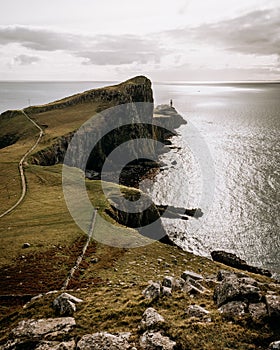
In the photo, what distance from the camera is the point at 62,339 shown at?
21.4m

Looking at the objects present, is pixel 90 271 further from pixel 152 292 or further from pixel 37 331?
pixel 37 331

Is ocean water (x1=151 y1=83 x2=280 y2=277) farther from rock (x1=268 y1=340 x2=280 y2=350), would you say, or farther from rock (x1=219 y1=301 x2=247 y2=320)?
rock (x1=268 y1=340 x2=280 y2=350)

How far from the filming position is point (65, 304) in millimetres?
25266

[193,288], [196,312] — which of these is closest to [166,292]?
[193,288]

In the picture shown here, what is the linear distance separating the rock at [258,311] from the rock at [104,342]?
8.79 m

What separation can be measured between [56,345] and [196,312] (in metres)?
10.2

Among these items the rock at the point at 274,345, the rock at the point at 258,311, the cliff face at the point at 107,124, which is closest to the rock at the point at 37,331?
the rock at the point at 258,311

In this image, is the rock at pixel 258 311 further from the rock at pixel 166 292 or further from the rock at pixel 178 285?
the rock at pixel 178 285

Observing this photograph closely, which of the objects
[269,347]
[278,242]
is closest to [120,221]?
[278,242]

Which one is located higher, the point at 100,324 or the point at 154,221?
the point at 100,324

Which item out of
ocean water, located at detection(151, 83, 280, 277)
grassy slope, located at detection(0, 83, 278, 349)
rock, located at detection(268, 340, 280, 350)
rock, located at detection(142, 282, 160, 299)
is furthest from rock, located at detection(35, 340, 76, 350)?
ocean water, located at detection(151, 83, 280, 277)

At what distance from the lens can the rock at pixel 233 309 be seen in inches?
853

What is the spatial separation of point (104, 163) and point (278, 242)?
85.1m

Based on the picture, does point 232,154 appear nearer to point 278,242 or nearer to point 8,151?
point 278,242
